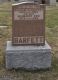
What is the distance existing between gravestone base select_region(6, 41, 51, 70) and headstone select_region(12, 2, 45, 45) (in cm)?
27

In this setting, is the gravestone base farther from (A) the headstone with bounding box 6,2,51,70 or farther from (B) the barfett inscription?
(B) the barfett inscription

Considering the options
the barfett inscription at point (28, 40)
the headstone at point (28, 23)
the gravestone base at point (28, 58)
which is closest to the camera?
the gravestone base at point (28, 58)

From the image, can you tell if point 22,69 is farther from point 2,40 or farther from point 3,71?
point 2,40

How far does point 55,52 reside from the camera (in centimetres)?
933

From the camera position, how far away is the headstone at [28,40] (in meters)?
7.49

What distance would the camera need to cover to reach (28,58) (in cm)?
748

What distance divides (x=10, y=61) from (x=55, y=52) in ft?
7.14

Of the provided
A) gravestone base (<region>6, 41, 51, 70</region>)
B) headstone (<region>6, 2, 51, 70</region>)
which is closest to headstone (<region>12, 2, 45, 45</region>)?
headstone (<region>6, 2, 51, 70</region>)

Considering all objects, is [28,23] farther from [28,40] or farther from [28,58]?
[28,58]

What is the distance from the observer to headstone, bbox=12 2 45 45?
24.9ft

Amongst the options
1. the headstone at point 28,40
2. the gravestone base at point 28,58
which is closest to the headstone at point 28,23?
the headstone at point 28,40

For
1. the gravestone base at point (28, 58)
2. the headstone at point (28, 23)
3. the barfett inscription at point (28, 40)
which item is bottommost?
the gravestone base at point (28, 58)

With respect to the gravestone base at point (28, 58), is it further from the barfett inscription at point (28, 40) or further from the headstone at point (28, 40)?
the barfett inscription at point (28, 40)

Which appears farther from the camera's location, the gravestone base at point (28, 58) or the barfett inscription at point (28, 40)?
the barfett inscription at point (28, 40)
